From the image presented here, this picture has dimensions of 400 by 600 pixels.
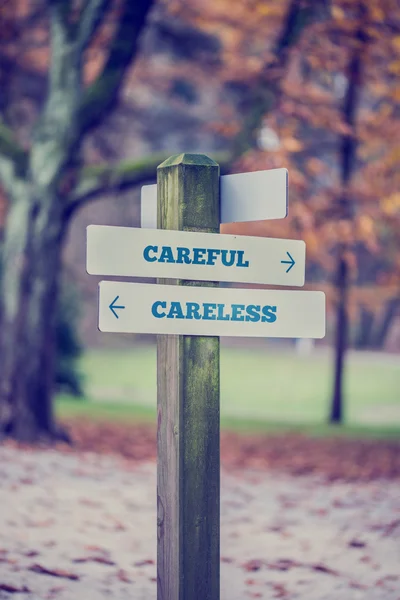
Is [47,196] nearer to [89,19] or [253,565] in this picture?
[89,19]

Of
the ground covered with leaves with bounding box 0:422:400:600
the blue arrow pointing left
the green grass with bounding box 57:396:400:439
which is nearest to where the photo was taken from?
the blue arrow pointing left

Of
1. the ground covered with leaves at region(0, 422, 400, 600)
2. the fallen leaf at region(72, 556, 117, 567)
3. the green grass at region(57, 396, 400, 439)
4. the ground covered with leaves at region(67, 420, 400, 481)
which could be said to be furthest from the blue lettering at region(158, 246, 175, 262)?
the green grass at region(57, 396, 400, 439)

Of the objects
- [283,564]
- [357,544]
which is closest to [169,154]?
[357,544]

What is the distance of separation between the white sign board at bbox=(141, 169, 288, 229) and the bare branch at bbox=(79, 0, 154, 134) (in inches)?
292

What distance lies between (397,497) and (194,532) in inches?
192

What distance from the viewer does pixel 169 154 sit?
1284 centimetres

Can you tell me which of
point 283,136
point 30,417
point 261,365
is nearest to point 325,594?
point 30,417

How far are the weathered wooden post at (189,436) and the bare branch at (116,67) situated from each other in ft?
24.4

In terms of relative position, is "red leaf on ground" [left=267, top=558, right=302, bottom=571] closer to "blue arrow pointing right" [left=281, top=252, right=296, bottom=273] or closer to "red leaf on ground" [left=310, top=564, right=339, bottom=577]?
"red leaf on ground" [left=310, top=564, right=339, bottom=577]

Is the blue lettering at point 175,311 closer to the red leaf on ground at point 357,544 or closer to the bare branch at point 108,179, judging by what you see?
the red leaf on ground at point 357,544

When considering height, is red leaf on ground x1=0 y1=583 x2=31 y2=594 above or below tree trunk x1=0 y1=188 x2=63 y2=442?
below

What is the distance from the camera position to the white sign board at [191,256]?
3924 millimetres

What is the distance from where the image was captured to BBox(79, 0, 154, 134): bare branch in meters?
11.3

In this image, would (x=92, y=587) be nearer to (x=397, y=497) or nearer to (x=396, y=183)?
(x=397, y=497)
